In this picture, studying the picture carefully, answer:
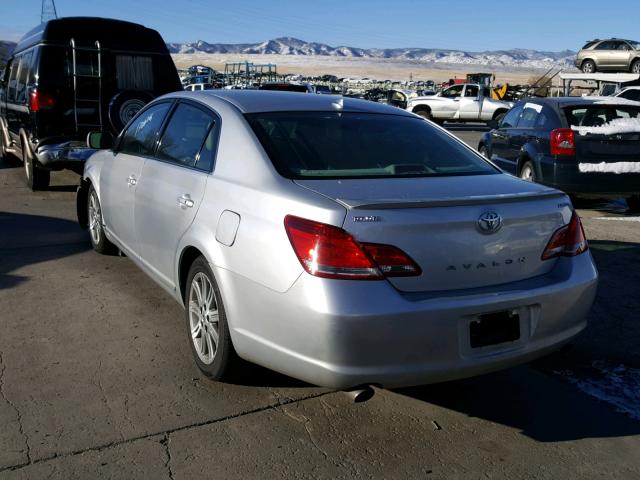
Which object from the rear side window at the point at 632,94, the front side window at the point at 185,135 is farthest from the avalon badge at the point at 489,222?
the rear side window at the point at 632,94

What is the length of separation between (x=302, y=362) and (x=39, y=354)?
1.92 m

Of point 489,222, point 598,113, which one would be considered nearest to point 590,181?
point 598,113

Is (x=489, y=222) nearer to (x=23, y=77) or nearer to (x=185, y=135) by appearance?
(x=185, y=135)

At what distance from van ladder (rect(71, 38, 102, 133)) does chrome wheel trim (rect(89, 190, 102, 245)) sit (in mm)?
3323

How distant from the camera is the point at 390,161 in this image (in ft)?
12.7

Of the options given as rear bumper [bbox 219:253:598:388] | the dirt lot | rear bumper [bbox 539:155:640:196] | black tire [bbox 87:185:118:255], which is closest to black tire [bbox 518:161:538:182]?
rear bumper [bbox 539:155:640:196]

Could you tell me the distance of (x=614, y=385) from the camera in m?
3.94

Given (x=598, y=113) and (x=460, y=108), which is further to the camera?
(x=460, y=108)

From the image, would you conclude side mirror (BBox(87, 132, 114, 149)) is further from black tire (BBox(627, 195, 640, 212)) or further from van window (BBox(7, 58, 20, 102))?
black tire (BBox(627, 195, 640, 212))

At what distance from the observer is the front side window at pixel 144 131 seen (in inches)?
194

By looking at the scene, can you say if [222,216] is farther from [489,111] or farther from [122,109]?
[489,111]

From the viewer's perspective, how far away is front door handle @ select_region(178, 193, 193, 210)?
3.92 meters

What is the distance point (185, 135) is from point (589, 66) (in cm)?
3053

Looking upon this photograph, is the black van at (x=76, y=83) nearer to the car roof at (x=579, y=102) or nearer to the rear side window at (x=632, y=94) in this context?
the car roof at (x=579, y=102)
